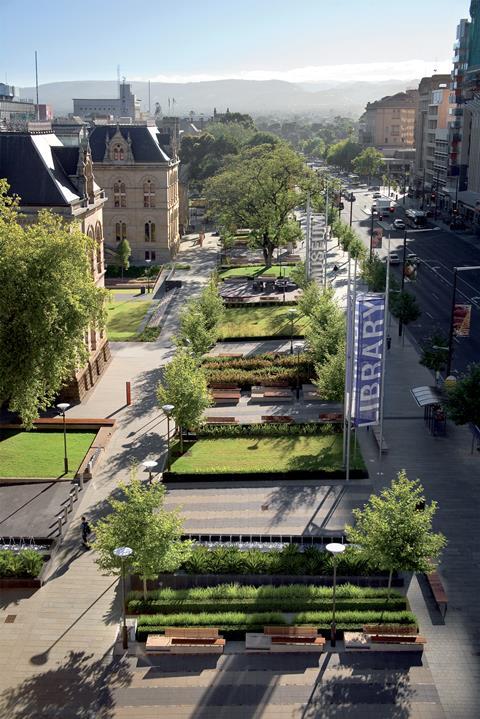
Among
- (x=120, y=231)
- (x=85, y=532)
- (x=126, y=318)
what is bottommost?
(x=85, y=532)

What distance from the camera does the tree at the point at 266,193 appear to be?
95062 millimetres

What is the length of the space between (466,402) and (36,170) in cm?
3198

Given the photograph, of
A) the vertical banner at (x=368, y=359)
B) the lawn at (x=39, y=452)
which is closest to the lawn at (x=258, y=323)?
the lawn at (x=39, y=452)

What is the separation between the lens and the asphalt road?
2586 inches

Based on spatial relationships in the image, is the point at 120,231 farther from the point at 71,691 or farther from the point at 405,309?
the point at 71,691

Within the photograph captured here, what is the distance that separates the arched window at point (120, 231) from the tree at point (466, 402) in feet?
228

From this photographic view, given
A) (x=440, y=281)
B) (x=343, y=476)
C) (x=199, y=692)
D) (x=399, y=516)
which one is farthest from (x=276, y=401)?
(x=440, y=281)

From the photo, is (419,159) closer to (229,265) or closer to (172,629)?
(229,265)

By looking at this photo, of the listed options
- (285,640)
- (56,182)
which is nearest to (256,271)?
(56,182)

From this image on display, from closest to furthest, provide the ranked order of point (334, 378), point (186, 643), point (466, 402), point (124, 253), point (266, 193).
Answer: point (186, 643) < point (466, 402) < point (334, 378) < point (266, 193) < point (124, 253)

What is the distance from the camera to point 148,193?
102 m

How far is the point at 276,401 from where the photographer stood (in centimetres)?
5156

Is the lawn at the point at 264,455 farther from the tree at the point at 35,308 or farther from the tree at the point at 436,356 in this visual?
the tree at the point at 436,356

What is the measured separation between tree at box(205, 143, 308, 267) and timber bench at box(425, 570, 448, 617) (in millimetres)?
68938
